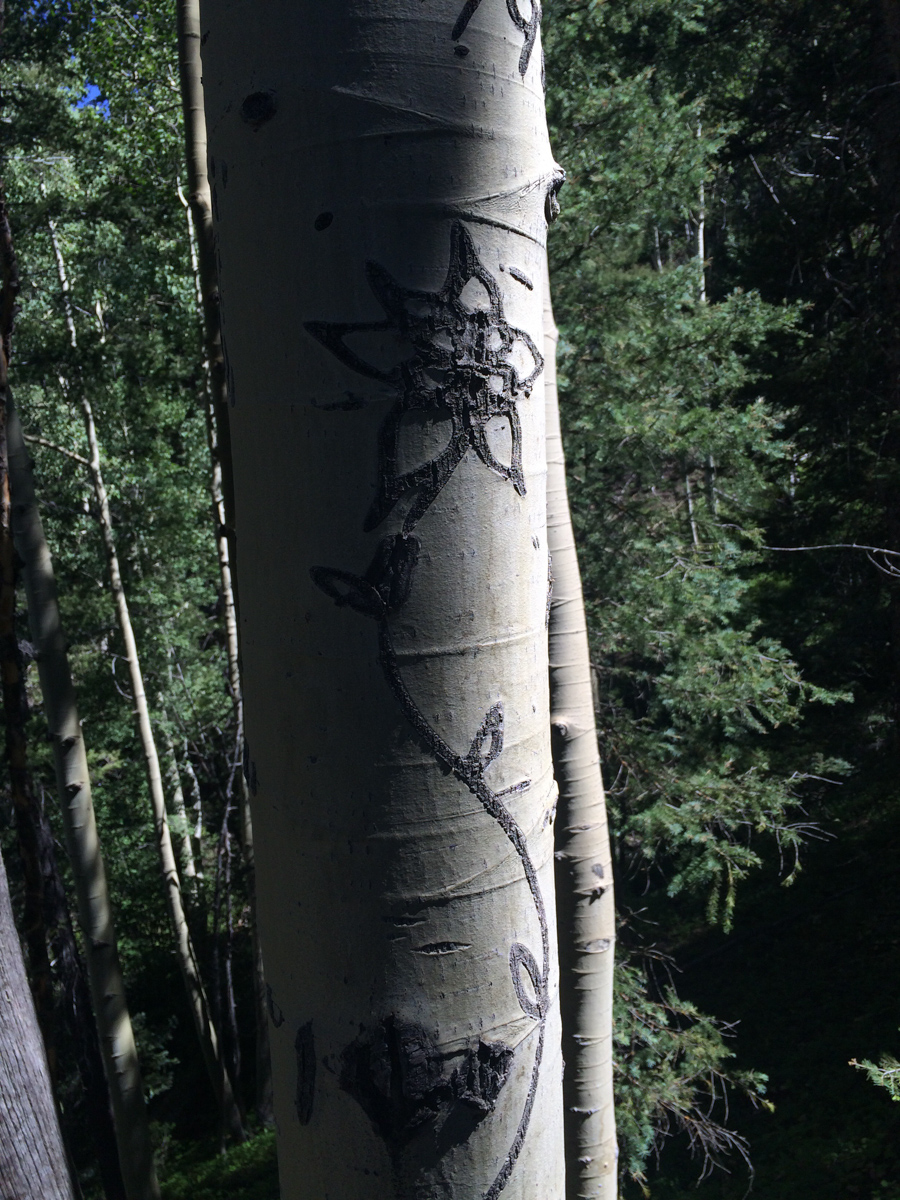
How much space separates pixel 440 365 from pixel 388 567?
14cm

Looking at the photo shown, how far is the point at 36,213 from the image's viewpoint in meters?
7.97

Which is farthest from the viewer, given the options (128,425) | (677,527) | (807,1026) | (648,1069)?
(128,425)

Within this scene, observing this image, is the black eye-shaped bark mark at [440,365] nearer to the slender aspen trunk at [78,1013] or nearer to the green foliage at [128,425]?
the slender aspen trunk at [78,1013]

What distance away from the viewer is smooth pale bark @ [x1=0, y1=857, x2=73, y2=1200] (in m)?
1.17

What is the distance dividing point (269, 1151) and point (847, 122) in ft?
33.9

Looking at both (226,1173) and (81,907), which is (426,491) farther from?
(226,1173)

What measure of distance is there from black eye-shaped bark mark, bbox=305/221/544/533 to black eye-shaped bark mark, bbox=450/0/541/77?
0.45ft

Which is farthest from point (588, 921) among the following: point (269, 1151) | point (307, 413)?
point (269, 1151)

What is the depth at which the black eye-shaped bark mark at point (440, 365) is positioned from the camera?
0.58 metres

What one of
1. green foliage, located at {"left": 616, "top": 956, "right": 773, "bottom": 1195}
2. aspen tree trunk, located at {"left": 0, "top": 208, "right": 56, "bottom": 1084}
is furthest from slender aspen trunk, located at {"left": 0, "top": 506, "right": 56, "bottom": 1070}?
green foliage, located at {"left": 616, "top": 956, "right": 773, "bottom": 1195}

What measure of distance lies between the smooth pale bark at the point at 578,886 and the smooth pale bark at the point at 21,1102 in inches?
43.1

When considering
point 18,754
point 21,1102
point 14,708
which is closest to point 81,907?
point 18,754

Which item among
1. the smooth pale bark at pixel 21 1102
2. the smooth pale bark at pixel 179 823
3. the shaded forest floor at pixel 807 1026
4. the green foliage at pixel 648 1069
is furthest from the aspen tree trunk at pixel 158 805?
the smooth pale bark at pixel 21 1102

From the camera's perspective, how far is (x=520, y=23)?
2.13 ft
